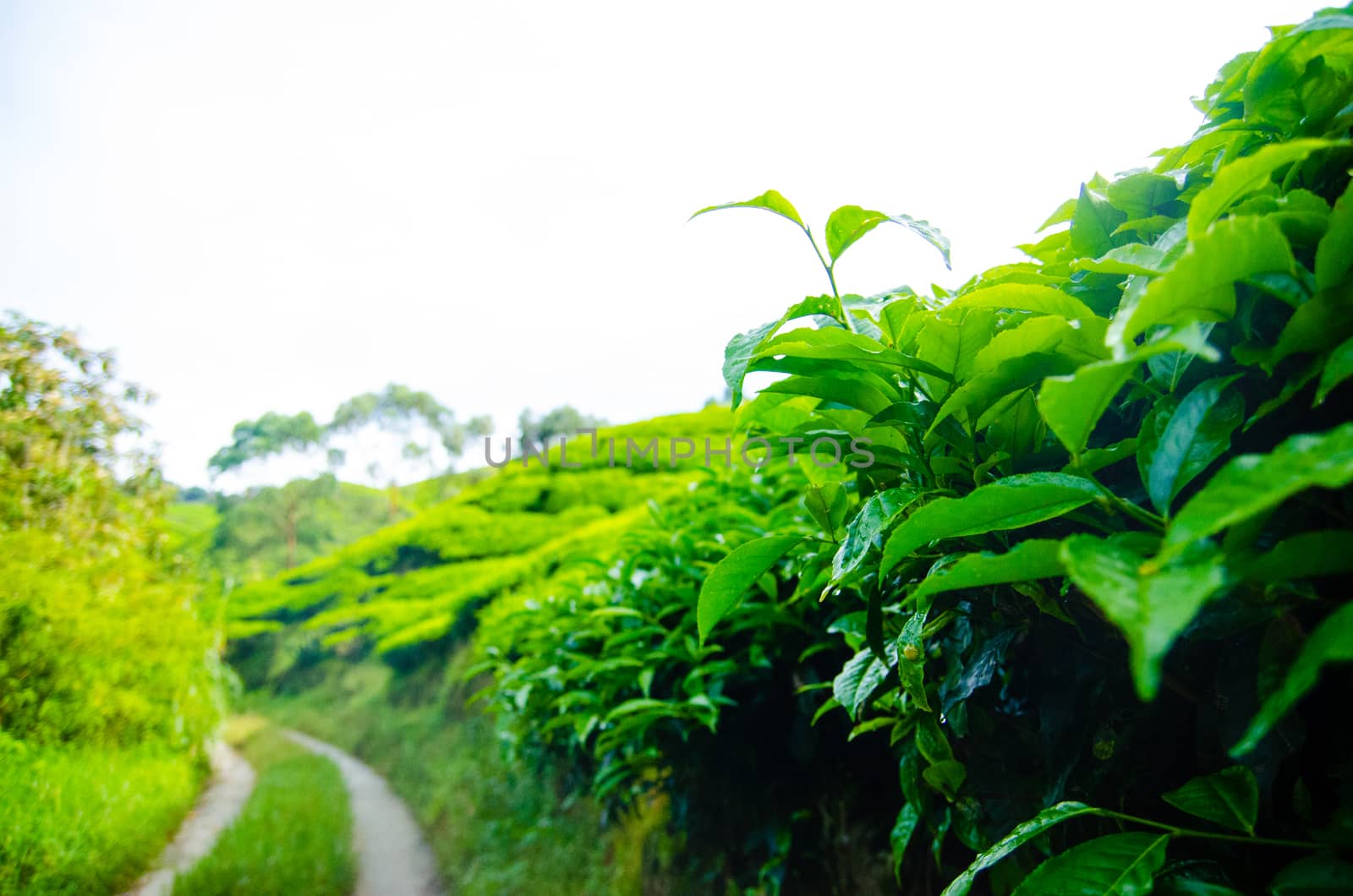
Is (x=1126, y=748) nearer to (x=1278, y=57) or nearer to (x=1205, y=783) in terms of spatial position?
(x=1205, y=783)

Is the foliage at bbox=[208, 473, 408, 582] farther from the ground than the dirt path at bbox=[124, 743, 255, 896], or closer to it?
farther from the ground

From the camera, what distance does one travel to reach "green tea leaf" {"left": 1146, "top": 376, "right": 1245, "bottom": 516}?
1.07 ft

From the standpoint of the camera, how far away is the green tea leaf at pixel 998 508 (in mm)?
345

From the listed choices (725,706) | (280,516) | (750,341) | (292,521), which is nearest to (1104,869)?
(750,341)

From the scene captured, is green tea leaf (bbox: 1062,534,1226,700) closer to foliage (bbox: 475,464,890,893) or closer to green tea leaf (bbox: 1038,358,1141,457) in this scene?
green tea leaf (bbox: 1038,358,1141,457)

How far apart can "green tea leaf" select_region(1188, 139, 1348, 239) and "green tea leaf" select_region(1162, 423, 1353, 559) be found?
16cm

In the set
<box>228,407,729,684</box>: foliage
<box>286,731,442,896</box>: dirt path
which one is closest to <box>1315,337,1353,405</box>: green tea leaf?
<box>286,731,442,896</box>: dirt path

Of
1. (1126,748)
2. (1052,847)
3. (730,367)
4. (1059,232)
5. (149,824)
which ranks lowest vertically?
(149,824)

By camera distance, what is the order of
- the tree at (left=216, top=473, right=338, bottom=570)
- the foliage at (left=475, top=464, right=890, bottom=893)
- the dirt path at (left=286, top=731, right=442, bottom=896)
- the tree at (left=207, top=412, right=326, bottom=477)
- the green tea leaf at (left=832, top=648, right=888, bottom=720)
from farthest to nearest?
the tree at (left=216, top=473, right=338, bottom=570)
the tree at (left=207, top=412, right=326, bottom=477)
the dirt path at (left=286, top=731, right=442, bottom=896)
the foliage at (left=475, top=464, right=890, bottom=893)
the green tea leaf at (left=832, top=648, right=888, bottom=720)

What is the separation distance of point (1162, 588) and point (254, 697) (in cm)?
759

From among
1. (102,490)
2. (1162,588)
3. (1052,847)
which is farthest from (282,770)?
(1162,588)

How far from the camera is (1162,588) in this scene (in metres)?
0.21

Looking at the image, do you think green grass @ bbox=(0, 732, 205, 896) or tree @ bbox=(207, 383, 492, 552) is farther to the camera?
tree @ bbox=(207, 383, 492, 552)

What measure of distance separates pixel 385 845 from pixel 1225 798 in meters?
4.20
